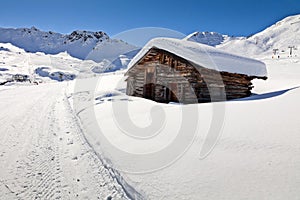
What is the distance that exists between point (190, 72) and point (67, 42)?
546 feet

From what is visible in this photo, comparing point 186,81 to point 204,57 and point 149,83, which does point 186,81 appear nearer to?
point 204,57

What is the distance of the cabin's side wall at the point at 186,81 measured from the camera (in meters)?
10.4

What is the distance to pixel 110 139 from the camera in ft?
17.7

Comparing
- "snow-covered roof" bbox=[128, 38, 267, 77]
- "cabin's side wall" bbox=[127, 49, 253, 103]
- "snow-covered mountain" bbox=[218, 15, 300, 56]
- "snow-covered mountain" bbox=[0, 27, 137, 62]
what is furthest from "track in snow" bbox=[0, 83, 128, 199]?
"snow-covered mountain" bbox=[218, 15, 300, 56]

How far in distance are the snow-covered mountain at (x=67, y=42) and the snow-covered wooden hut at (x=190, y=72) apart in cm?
11015

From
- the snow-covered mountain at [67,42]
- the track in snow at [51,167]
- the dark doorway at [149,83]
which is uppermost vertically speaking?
the snow-covered mountain at [67,42]

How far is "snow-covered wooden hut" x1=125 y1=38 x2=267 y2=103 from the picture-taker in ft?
33.9

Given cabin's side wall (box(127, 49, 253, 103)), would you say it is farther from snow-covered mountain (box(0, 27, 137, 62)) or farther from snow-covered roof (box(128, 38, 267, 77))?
snow-covered mountain (box(0, 27, 137, 62))

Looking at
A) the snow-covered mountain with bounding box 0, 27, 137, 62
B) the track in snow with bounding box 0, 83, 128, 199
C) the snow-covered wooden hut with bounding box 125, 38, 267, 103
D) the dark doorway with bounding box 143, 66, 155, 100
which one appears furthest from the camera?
the snow-covered mountain with bounding box 0, 27, 137, 62

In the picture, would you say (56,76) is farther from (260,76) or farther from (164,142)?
(164,142)

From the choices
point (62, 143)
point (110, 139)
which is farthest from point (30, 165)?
point (110, 139)

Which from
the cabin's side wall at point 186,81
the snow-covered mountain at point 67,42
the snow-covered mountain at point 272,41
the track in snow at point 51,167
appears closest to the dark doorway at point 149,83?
the cabin's side wall at point 186,81

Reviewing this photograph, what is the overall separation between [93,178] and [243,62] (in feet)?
37.7

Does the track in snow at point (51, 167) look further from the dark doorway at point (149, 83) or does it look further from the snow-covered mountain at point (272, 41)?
the snow-covered mountain at point (272, 41)
